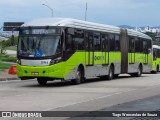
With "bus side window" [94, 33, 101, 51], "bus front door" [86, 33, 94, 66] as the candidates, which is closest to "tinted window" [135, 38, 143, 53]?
"bus side window" [94, 33, 101, 51]

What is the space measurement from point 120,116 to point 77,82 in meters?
13.4

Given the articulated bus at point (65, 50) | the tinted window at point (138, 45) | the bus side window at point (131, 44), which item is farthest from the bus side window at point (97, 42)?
the tinted window at point (138, 45)

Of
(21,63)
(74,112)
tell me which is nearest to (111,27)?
(21,63)

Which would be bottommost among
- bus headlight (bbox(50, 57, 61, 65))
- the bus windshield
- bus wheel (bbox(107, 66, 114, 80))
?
bus wheel (bbox(107, 66, 114, 80))

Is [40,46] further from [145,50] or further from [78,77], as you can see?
[145,50]

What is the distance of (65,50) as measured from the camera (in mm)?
23750

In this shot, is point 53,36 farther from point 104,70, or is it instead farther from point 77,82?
point 104,70

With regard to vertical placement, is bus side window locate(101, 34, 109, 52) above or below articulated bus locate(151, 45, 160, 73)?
above

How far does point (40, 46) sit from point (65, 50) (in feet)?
4.16

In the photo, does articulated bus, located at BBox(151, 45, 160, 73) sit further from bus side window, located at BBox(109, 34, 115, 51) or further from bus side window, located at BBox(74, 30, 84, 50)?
bus side window, located at BBox(74, 30, 84, 50)

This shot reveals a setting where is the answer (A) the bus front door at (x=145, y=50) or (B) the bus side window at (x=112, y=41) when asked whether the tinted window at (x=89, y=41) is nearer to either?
(B) the bus side window at (x=112, y=41)

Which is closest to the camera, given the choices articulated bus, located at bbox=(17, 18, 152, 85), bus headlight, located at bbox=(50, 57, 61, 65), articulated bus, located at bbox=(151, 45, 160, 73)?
bus headlight, located at bbox=(50, 57, 61, 65)

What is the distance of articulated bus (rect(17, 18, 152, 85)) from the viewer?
2312 cm

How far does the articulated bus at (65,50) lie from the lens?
23.1 metres
